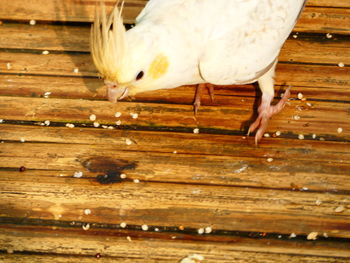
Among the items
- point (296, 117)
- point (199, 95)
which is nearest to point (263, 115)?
point (296, 117)

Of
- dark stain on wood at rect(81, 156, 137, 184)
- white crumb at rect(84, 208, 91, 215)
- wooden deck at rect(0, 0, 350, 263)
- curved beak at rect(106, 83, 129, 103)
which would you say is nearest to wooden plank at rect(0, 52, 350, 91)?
wooden deck at rect(0, 0, 350, 263)

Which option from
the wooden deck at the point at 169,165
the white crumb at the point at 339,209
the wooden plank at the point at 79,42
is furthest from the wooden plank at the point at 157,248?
the wooden plank at the point at 79,42

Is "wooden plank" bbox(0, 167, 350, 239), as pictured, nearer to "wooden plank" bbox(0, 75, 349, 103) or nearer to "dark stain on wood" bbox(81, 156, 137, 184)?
"dark stain on wood" bbox(81, 156, 137, 184)

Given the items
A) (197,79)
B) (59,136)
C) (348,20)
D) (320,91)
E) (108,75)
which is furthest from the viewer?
(348,20)

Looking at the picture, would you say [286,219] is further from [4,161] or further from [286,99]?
[4,161]

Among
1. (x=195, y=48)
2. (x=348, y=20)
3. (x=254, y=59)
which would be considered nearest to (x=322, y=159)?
(x=254, y=59)
